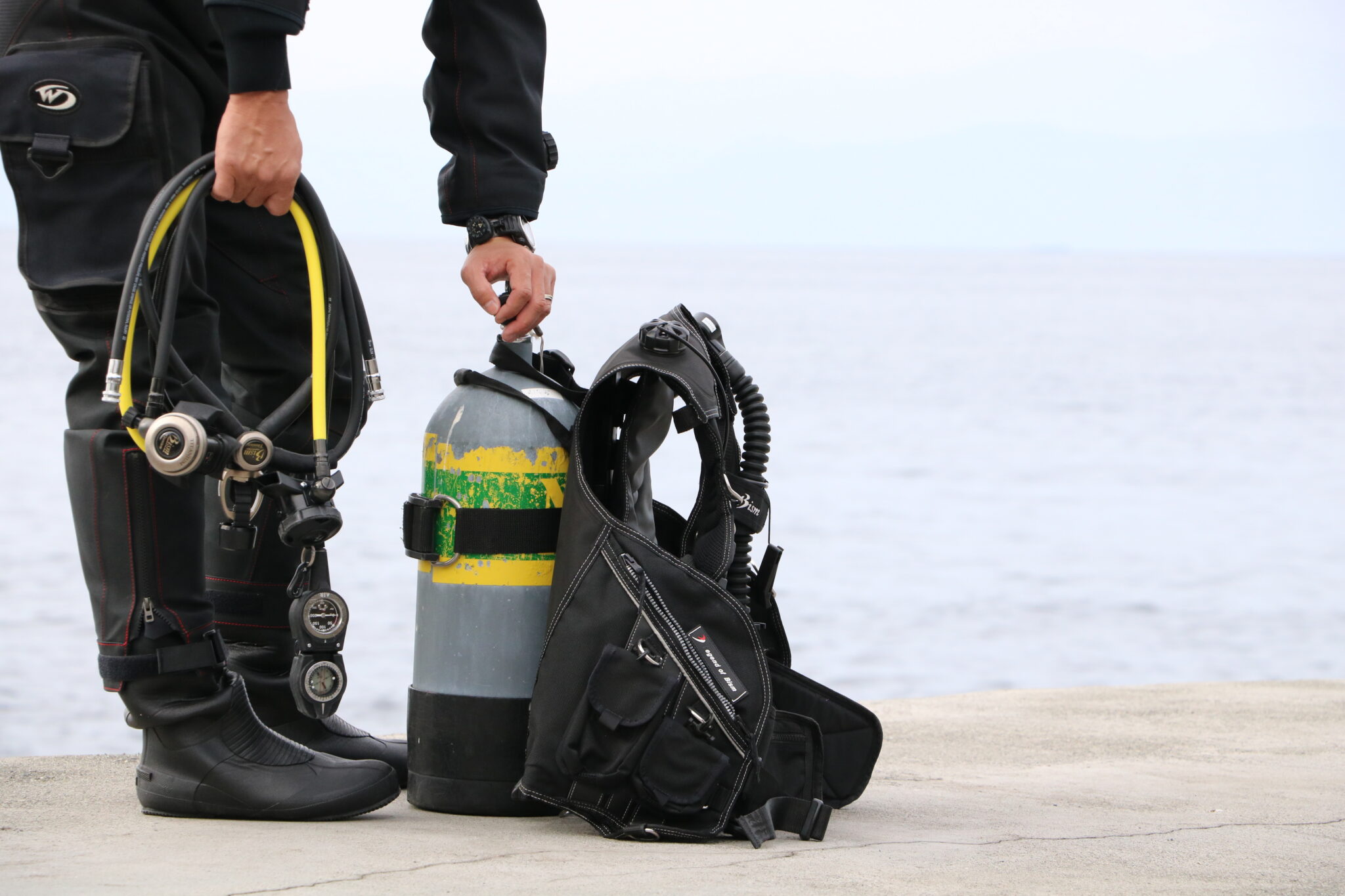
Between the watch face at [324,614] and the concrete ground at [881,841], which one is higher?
the watch face at [324,614]

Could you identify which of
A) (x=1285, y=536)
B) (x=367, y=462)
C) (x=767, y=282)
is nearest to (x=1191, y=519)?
(x=1285, y=536)

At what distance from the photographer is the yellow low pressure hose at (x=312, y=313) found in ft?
7.95

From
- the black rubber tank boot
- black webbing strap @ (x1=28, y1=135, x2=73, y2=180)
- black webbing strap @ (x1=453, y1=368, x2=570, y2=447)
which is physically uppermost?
black webbing strap @ (x1=28, y1=135, x2=73, y2=180)

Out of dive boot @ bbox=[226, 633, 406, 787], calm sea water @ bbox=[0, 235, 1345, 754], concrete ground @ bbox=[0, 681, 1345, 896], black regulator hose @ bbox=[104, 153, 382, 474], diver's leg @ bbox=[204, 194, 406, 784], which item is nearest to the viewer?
concrete ground @ bbox=[0, 681, 1345, 896]

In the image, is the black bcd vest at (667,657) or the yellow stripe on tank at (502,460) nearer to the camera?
the black bcd vest at (667,657)

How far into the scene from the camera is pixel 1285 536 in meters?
10.6

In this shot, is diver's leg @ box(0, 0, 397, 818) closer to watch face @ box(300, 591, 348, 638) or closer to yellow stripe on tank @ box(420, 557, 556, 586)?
watch face @ box(300, 591, 348, 638)

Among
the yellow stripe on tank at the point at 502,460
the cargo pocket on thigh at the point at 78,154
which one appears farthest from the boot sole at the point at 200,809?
the cargo pocket on thigh at the point at 78,154

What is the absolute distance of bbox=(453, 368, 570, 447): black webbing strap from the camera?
272 centimetres

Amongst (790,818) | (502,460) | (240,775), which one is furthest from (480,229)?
(790,818)

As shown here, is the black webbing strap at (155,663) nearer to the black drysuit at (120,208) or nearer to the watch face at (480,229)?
the black drysuit at (120,208)

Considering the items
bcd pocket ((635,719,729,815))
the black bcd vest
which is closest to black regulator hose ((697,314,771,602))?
the black bcd vest

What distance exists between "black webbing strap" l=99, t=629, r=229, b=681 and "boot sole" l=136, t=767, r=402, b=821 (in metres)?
0.19

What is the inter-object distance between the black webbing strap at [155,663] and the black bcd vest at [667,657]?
1.81ft
